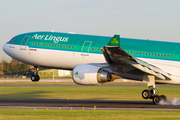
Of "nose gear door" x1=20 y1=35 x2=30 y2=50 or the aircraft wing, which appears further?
"nose gear door" x1=20 y1=35 x2=30 y2=50

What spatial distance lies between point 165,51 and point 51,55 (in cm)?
1164

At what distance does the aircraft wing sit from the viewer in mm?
23172

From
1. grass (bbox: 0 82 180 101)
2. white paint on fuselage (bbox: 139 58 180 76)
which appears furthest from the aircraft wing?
grass (bbox: 0 82 180 101)

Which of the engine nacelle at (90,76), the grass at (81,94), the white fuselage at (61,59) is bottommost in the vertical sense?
the grass at (81,94)

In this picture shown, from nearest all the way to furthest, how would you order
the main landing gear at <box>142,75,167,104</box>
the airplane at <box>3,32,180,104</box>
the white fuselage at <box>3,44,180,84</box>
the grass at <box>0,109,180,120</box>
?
the grass at <box>0,109,180,120</box> < the airplane at <box>3,32,180,104</box> < the main landing gear at <box>142,75,167,104</box> < the white fuselage at <box>3,44,180,84</box>

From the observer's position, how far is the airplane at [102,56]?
85.9 ft

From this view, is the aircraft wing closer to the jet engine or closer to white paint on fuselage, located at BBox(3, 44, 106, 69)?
the jet engine

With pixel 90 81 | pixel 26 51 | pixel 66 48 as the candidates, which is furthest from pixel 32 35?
pixel 90 81

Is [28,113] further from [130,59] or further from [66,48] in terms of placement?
[66,48]

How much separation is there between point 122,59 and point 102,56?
21.0 feet

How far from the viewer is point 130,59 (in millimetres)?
24906

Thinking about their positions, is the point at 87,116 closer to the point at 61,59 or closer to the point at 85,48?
the point at 85,48

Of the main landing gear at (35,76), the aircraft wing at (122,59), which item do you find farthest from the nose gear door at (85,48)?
the main landing gear at (35,76)

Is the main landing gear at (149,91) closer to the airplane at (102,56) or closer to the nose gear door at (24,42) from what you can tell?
the airplane at (102,56)
